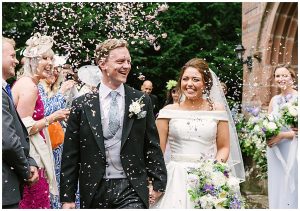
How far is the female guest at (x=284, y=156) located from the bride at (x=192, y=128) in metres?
1.45

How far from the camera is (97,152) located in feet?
13.3

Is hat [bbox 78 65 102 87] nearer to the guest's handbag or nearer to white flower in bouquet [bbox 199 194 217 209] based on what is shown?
the guest's handbag

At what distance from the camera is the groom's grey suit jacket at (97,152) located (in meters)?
4.04

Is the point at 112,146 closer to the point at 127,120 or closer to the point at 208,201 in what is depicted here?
the point at 127,120

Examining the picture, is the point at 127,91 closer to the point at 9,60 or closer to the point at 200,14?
the point at 9,60

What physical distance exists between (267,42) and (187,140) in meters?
6.55

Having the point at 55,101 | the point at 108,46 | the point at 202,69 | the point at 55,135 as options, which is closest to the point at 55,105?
the point at 55,101

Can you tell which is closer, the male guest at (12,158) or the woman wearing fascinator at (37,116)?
the male guest at (12,158)

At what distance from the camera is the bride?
17.3ft

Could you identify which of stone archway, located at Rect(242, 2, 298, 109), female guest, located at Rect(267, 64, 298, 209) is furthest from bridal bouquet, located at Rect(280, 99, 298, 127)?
stone archway, located at Rect(242, 2, 298, 109)

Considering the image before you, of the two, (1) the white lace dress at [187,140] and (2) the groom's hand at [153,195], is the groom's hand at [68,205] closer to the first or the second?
(2) the groom's hand at [153,195]

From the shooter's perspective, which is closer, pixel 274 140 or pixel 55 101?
pixel 55 101

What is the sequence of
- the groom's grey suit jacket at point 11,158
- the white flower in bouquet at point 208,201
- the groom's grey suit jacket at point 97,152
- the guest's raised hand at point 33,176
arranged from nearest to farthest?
the groom's grey suit jacket at point 11,158
the guest's raised hand at point 33,176
the groom's grey suit jacket at point 97,152
the white flower in bouquet at point 208,201

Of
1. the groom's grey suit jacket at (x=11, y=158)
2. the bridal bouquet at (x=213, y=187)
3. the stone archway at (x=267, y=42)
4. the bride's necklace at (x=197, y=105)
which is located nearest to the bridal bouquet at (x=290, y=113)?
the bride's necklace at (x=197, y=105)
